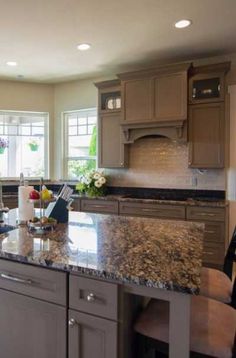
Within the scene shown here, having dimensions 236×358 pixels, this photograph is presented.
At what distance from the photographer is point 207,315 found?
147 cm

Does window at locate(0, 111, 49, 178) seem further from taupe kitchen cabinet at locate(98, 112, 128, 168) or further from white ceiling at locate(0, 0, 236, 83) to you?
taupe kitchen cabinet at locate(98, 112, 128, 168)

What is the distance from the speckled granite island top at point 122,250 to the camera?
1.23m

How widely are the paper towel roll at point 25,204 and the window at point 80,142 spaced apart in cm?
279

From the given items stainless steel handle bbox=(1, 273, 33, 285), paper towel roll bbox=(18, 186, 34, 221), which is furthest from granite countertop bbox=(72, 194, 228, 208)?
stainless steel handle bbox=(1, 273, 33, 285)

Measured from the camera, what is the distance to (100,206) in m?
4.23

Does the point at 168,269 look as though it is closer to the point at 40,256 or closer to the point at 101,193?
the point at 40,256

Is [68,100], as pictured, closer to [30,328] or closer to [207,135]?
[207,135]

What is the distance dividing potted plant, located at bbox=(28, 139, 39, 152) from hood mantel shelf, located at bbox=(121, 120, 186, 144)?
1.99 metres

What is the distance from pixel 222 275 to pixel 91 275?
119 cm

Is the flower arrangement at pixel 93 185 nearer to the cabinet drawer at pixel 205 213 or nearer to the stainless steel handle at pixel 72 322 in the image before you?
the cabinet drawer at pixel 205 213

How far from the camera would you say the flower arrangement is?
4.45 m

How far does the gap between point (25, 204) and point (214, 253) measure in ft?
8.06

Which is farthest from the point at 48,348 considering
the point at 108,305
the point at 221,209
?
the point at 221,209

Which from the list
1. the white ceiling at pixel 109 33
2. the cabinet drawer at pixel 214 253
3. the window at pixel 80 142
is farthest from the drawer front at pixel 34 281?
the window at pixel 80 142
